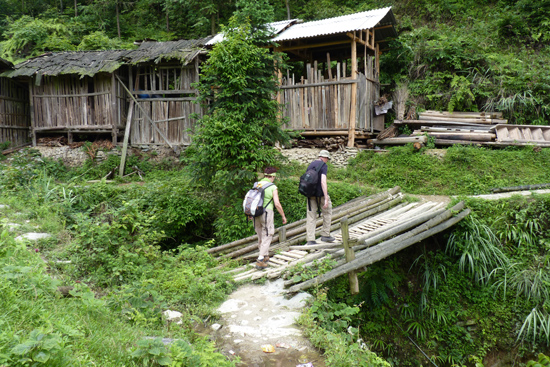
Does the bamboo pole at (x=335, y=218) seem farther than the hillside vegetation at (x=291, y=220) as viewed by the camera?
Yes

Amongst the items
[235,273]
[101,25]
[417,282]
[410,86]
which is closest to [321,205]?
[235,273]

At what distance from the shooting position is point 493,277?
7.98m

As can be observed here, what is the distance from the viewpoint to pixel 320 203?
727cm

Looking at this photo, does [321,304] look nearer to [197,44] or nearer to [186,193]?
[186,193]

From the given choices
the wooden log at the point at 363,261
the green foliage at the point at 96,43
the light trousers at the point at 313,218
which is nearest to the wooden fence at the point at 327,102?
the light trousers at the point at 313,218

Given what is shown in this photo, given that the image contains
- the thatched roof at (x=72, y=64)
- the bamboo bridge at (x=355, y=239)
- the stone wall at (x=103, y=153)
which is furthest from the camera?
the thatched roof at (x=72, y=64)

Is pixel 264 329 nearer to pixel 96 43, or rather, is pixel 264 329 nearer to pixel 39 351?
pixel 39 351

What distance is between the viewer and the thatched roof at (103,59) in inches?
553

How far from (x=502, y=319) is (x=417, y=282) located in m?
1.70

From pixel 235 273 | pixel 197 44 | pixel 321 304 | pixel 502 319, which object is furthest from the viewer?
pixel 197 44

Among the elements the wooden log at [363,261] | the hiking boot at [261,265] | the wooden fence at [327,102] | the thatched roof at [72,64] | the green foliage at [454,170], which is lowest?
the hiking boot at [261,265]

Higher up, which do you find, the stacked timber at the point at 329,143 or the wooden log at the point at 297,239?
the stacked timber at the point at 329,143

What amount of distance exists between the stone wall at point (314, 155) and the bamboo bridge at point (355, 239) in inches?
116

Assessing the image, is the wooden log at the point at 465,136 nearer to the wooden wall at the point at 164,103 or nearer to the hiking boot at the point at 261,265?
the hiking boot at the point at 261,265
